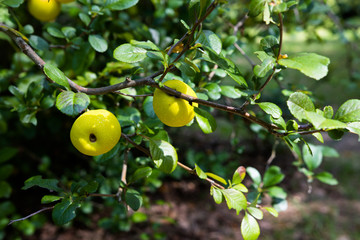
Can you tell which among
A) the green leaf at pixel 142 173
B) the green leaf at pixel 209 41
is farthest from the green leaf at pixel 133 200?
the green leaf at pixel 209 41

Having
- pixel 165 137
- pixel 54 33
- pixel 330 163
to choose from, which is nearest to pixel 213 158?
pixel 165 137

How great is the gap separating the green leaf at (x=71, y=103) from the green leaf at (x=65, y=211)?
0.40 metres

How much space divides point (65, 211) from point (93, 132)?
0.37m

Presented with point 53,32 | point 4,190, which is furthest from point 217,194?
point 4,190

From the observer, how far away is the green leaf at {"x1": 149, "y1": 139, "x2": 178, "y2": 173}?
1031mm

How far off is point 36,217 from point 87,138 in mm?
1464

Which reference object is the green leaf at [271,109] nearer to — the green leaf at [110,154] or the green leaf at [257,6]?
the green leaf at [257,6]

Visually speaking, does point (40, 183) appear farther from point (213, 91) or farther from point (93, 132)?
point (213, 91)

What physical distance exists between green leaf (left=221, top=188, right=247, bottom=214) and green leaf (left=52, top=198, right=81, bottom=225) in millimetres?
535

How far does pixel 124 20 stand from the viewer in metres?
1.90

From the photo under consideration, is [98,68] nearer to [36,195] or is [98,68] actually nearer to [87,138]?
[87,138]

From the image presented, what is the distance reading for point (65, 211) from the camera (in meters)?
1.13

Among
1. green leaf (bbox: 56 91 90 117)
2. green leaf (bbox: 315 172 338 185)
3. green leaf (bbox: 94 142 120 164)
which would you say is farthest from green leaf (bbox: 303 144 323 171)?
green leaf (bbox: 56 91 90 117)

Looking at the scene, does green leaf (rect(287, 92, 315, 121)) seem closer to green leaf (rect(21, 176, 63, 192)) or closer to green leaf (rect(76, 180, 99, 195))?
green leaf (rect(76, 180, 99, 195))
